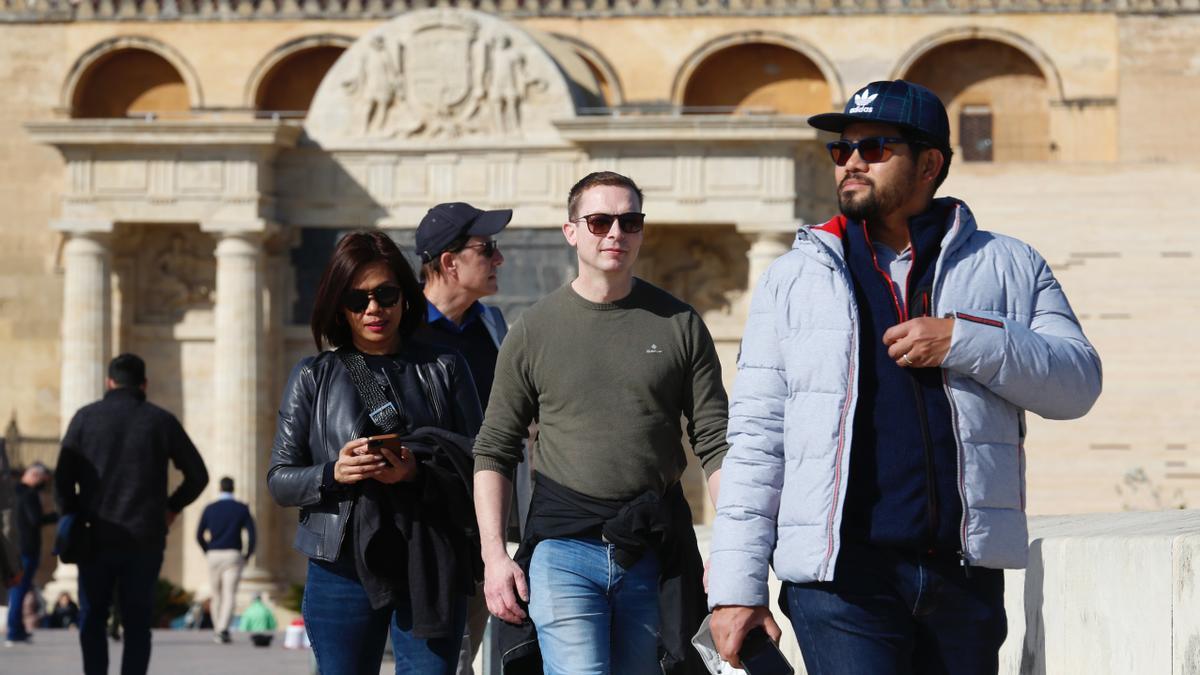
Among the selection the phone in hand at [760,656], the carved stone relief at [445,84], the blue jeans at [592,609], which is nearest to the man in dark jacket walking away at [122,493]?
the blue jeans at [592,609]

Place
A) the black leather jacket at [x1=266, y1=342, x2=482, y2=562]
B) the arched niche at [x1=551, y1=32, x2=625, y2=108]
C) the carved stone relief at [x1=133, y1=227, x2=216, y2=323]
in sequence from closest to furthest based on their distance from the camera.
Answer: the black leather jacket at [x1=266, y1=342, x2=482, y2=562], the carved stone relief at [x1=133, y1=227, x2=216, y2=323], the arched niche at [x1=551, y1=32, x2=625, y2=108]

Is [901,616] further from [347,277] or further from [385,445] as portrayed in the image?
[347,277]

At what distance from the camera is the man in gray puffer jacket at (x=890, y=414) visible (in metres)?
4.98

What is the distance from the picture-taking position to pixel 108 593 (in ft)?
38.0

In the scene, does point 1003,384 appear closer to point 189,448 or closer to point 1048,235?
point 189,448

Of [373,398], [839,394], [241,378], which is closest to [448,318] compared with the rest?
[373,398]

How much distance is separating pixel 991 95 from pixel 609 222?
1253 inches

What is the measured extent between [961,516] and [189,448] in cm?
744

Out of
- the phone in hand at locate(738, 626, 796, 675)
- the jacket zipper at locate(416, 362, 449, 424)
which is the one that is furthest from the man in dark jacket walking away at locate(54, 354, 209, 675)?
the phone in hand at locate(738, 626, 796, 675)

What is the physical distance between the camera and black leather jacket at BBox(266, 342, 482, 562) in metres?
6.92

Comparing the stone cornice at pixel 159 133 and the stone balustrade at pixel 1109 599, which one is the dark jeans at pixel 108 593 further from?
the stone cornice at pixel 159 133

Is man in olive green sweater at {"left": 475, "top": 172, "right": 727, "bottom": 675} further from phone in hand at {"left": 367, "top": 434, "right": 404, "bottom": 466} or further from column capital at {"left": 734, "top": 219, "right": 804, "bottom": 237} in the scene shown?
column capital at {"left": 734, "top": 219, "right": 804, "bottom": 237}

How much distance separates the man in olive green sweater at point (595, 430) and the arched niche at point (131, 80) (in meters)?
32.1

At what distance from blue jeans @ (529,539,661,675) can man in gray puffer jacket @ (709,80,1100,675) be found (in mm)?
1091
